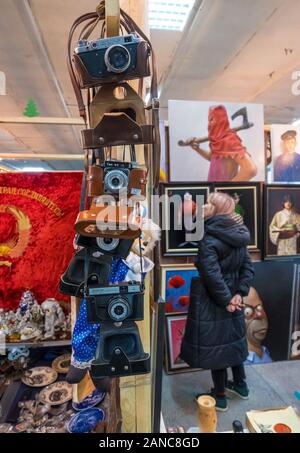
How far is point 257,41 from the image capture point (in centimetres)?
252

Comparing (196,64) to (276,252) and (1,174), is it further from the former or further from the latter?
(1,174)

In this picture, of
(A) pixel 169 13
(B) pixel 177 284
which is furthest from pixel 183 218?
(A) pixel 169 13

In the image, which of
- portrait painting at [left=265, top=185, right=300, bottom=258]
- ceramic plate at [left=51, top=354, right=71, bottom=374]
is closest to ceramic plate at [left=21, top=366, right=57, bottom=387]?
ceramic plate at [left=51, top=354, right=71, bottom=374]

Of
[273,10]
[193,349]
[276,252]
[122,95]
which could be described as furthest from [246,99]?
[122,95]

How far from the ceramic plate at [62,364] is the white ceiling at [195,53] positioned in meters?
1.51

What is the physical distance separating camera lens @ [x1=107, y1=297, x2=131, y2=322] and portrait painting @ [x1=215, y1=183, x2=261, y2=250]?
5.19 ft

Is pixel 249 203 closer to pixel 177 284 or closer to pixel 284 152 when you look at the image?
pixel 284 152

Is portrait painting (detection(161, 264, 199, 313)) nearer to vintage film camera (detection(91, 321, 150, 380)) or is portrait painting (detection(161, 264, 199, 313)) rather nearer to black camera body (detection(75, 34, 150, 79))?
vintage film camera (detection(91, 321, 150, 380))

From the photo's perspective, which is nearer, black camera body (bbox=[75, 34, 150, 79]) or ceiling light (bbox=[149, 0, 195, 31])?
black camera body (bbox=[75, 34, 150, 79])

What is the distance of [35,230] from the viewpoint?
1.44 m

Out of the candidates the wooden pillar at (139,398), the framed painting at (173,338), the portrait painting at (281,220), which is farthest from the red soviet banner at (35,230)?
the portrait painting at (281,220)

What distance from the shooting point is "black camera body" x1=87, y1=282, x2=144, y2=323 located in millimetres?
646

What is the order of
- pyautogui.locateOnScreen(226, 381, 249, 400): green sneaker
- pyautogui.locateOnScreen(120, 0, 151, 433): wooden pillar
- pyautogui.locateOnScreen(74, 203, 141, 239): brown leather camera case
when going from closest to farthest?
pyautogui.locateOnScreen(74, 203, 141, 239): brown leather camera case → pyautogui.locateOnScreen(120, 0, 151, 433): wooden pillar → pyautogui.locateOnScreen(226, 381, 249, 400): green sneaker

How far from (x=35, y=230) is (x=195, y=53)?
230 centimetres
